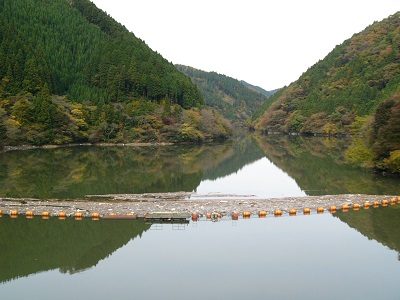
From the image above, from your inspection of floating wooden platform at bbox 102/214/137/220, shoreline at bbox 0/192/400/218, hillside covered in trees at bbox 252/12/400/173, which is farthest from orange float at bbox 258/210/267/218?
hillside covered in trees at bbox 252/12/400/173

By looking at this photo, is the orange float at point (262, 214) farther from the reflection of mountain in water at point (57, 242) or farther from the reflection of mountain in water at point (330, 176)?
the reflection of mountain in water at point (330, 176)

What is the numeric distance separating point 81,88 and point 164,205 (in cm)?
6944

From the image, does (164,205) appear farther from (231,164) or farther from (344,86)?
(344,86)

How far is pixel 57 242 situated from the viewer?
21328mm

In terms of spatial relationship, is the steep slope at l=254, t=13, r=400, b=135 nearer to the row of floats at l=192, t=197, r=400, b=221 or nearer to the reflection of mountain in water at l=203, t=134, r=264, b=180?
the reflection of mountain in water at l=203, t=134, r=264, b=180

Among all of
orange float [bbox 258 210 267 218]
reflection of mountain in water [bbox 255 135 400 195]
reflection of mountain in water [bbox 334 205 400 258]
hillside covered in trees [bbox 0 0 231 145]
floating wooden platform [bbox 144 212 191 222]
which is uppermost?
hillside covered in trees [bbox 0 0 231 145]

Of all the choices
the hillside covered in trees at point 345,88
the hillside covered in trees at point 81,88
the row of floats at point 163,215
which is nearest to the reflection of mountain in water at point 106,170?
the row of floats at point 163,215

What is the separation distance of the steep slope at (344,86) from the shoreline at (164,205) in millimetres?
57812

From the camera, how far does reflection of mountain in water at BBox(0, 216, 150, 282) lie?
18656mm

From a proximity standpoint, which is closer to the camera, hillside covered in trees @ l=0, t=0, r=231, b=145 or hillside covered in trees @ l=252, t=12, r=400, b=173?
hillside covered in trees @ l=0, t=0, r=231, b=145

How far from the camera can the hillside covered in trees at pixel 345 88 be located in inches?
3883

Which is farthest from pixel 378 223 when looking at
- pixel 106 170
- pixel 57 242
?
pixel 106 170

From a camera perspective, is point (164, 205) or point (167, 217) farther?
point (164, 205)

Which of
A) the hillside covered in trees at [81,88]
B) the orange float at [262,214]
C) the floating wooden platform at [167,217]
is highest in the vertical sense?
the hillside covered in trees at [81,88]
